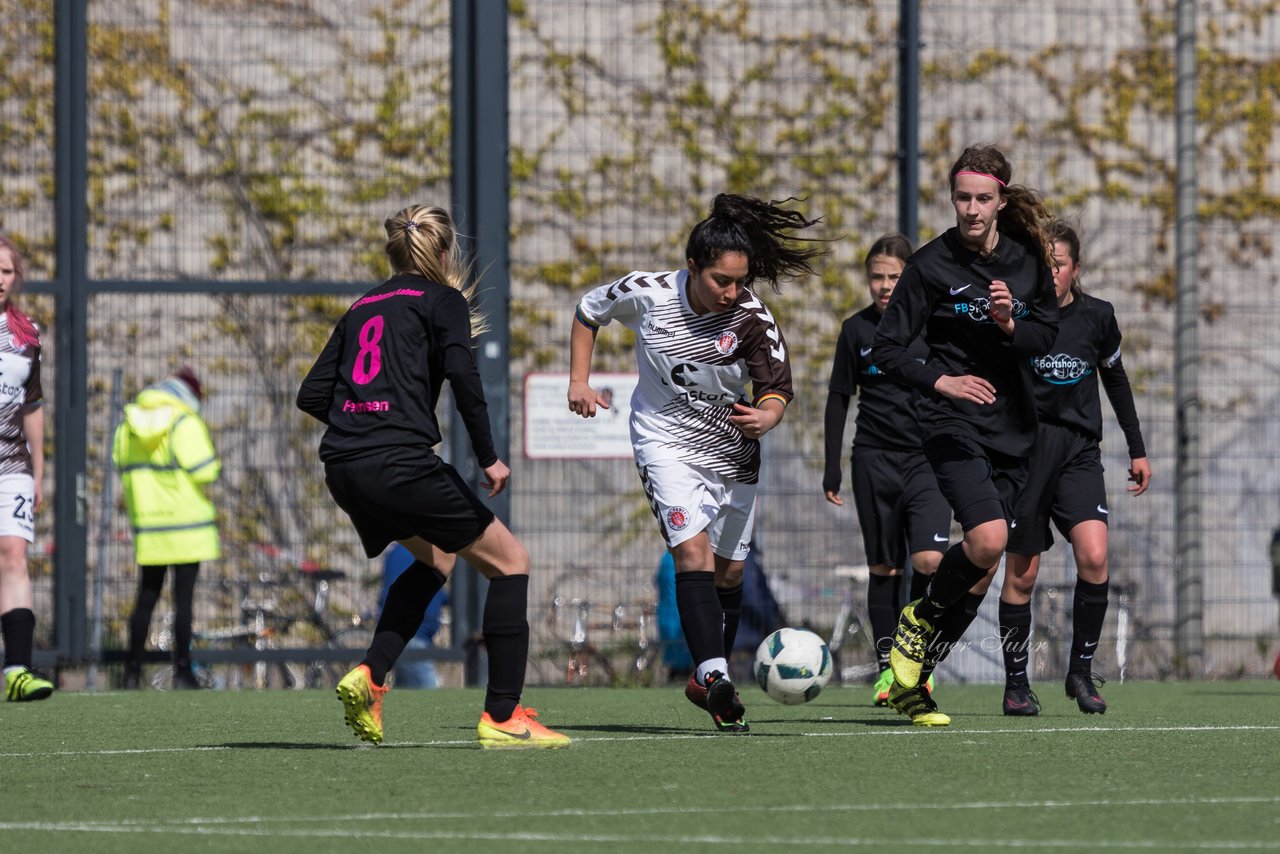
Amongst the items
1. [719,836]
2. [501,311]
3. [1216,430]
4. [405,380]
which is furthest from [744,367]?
[1216,430]

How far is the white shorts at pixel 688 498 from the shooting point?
23.4 ft

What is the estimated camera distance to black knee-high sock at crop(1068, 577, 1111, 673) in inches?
335

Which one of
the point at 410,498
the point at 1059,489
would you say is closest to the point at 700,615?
the point at 410,498

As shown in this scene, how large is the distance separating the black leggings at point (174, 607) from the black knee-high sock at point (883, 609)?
411cm

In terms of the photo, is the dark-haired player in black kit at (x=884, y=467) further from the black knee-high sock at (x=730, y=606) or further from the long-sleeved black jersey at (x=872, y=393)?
the black knee-high sock at (x=730, y=606)

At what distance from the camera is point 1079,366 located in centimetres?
847

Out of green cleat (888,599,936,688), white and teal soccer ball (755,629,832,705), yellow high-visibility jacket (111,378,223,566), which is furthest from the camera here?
yellow high-visibility jacket (111,378,223,566)

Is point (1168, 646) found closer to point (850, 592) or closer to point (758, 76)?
point (850, 592)

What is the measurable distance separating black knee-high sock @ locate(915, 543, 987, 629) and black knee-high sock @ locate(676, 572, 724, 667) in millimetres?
756

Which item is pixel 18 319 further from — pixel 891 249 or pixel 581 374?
pixel 891 249

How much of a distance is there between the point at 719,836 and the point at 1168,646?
8.93 metres

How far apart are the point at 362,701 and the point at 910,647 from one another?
2.05m

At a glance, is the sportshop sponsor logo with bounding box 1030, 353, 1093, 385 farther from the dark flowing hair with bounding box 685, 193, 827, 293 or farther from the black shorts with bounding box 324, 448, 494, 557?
the black shorts with bounding box 324, 448, 494, 557

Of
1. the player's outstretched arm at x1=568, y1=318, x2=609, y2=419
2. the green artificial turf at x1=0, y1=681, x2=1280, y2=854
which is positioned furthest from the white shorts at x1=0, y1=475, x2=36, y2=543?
the player's outstretched arm at x1=568, y1=318, x2=609, y2=419
